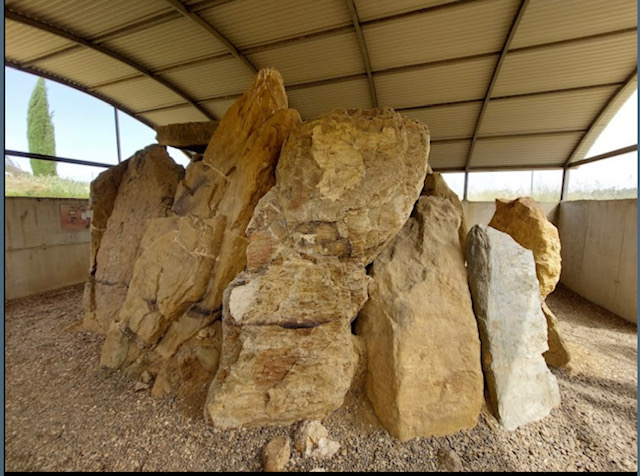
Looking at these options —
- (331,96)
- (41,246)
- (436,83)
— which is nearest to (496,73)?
(436,83)

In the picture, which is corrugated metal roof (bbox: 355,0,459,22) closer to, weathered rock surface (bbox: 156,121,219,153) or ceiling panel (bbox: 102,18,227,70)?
ceiling panel (bbox: 102,18,227,70)

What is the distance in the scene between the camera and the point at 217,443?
2.35m

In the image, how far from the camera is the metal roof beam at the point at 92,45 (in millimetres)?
5782

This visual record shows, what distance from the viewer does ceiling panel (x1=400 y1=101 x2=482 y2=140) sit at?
8797mm

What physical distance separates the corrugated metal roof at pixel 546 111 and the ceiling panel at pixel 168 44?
805cm

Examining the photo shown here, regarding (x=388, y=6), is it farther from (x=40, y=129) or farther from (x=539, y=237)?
(x=40, y=129)

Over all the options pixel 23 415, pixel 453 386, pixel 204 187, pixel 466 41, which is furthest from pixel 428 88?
pixel 23 415

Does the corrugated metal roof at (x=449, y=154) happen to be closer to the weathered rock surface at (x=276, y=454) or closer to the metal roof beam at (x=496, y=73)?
the metal roof beam at (x=496, y=73)

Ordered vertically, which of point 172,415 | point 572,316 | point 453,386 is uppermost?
point 453,386

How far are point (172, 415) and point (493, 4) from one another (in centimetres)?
865

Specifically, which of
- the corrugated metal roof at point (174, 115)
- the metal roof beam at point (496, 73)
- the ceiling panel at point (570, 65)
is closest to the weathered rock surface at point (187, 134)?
the corrugated metal roof at point (174, 115)

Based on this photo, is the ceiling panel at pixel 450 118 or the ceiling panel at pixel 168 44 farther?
the ceiling panel at pixel 450 118

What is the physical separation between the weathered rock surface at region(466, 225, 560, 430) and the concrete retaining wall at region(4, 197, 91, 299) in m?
8.16

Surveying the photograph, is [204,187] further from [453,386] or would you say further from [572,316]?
[572,316]
